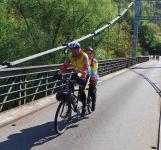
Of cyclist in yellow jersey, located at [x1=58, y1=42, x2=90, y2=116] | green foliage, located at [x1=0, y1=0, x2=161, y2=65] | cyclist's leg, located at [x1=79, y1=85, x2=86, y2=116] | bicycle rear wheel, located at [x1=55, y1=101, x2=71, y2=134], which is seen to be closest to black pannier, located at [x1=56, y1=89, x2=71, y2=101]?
bicycle rear wheel, located at [x1=55, y1=101, x2=71, y2=134]

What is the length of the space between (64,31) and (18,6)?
2972 millimetres

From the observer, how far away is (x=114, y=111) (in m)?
10.3

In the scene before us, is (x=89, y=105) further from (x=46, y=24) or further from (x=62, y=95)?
(x=46, y=24)

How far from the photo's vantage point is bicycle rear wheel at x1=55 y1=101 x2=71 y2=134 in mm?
7211

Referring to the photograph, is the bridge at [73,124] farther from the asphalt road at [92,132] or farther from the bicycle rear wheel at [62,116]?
the bicycle rear wheel at [62,116]

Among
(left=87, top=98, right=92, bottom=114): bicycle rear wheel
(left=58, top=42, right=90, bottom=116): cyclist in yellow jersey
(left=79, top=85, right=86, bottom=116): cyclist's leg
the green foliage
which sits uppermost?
the green foliage

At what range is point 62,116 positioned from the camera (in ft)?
24.6

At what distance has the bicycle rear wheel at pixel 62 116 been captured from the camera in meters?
7.21

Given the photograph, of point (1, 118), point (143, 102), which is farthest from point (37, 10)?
point (1, 118)

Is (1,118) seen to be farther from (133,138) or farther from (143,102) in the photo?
(143,102)

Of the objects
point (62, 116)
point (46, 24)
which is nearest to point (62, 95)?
point (62, 116)

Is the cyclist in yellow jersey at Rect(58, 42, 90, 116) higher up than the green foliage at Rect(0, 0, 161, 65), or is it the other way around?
the green foliage at Rect(0, 0, 161, 65)

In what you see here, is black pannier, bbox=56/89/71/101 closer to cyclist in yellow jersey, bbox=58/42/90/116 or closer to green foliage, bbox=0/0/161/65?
cyclist in yellow jersey, bbox=58/42/90/116

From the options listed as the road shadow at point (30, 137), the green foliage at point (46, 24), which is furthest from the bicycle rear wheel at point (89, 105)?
the green foliage at point (46, 24)
